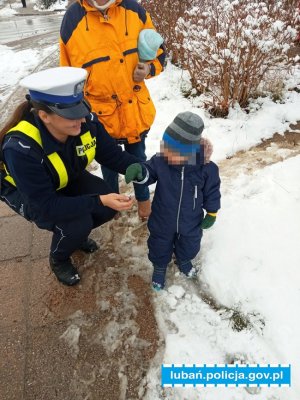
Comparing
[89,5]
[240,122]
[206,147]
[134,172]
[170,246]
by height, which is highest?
[89,5]

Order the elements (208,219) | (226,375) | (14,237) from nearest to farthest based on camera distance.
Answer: (226,375), (208,219), (14,237)

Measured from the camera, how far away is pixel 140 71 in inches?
87.2

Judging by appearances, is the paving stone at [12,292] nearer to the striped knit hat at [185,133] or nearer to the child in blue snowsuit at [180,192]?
the child in blue snowsuit at [180,192]

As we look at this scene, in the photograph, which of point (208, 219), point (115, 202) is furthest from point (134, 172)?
point (208, 219)

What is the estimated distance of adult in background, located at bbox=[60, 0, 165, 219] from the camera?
2.07 m

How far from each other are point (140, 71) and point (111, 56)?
22 centimetres

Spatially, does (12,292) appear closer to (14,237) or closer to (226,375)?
(14,237)

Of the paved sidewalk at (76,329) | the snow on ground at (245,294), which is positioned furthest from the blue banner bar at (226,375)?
the paved sidewalk at (76,329)

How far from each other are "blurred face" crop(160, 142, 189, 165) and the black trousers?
0.61 meters

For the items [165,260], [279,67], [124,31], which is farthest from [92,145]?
[279,67]

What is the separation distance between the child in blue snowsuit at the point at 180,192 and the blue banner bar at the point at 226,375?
60 cm

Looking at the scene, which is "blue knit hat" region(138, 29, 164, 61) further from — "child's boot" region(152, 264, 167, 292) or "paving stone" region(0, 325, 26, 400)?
"paving stone" region(0, 325, 26, 400)

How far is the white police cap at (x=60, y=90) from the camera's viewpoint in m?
1.61

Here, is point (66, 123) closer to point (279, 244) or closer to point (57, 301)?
point (57, 301)
